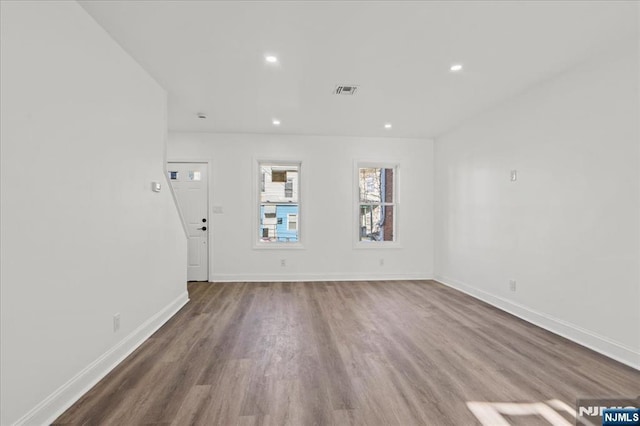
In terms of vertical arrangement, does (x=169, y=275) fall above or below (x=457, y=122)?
below

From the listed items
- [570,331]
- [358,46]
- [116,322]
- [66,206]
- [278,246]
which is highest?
[358,46]

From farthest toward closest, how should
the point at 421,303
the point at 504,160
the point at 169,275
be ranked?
the point at 421,303 → the point at 504,160 → the point at 169,275

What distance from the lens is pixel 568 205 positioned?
111 inches

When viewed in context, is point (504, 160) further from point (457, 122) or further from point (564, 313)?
point (564, 313)

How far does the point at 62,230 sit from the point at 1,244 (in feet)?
1.28

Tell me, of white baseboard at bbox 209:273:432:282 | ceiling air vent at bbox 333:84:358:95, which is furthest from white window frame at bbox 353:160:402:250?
ceiling air vent at bbox 333:84:358:95

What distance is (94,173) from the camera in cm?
209

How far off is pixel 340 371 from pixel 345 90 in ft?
9.33

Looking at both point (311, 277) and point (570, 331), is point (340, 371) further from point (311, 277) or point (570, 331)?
point (311, 277)

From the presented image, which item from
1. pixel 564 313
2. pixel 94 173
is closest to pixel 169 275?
pixel 94 173

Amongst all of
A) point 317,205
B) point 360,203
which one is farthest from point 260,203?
point 360,203

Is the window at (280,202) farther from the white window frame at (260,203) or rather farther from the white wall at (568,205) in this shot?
the white wall at (568,205)

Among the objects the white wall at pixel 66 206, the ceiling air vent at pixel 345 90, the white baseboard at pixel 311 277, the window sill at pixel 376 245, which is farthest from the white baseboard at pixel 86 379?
the window sill at pixel 376 245

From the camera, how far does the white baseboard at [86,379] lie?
5.22ft
